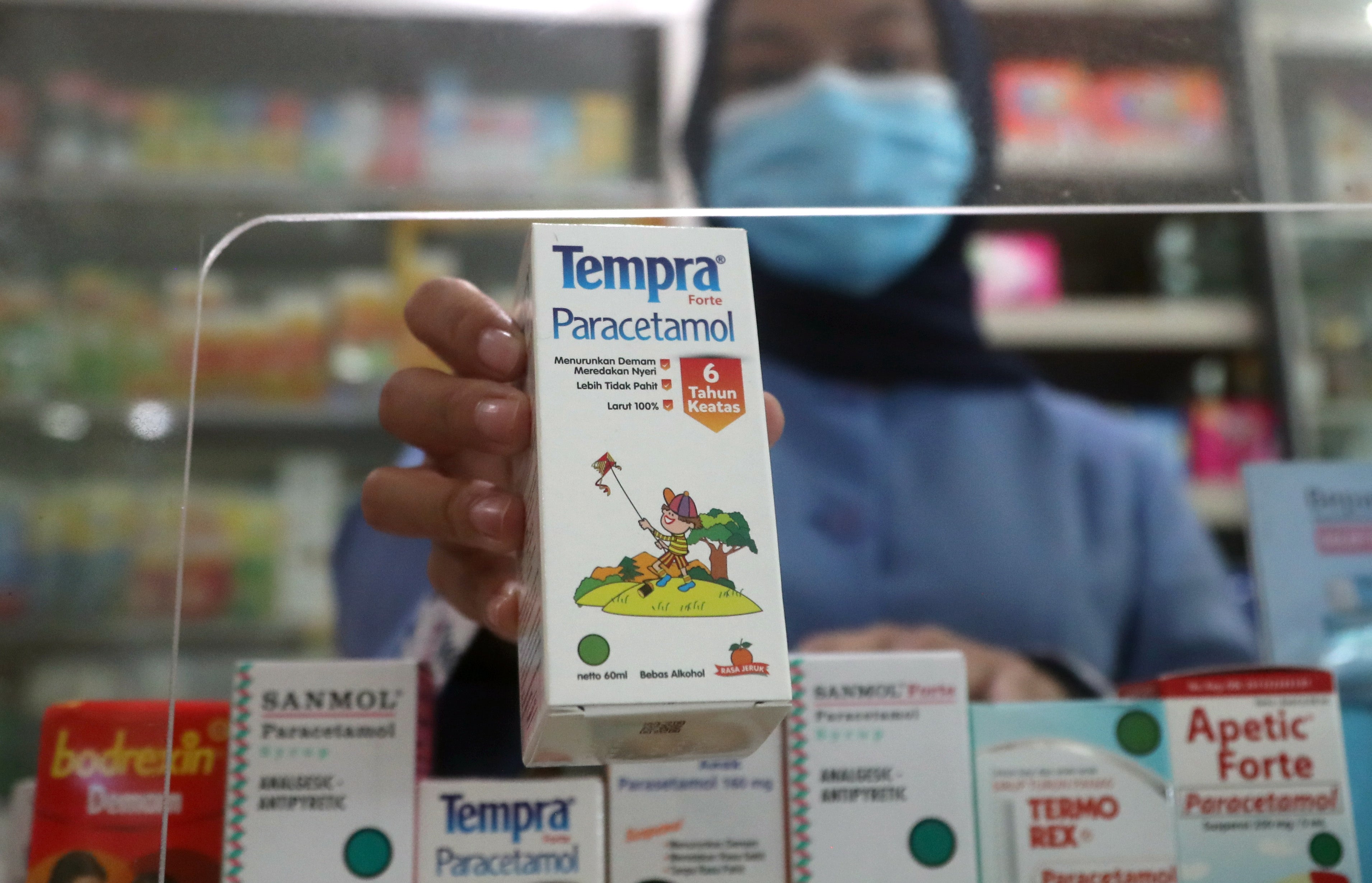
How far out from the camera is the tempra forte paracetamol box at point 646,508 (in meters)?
0.50

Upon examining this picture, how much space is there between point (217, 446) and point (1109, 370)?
6.25 ft

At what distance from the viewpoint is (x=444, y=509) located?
27.1 inches

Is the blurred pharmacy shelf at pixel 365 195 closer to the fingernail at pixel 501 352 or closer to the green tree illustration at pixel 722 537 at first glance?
the fingernail at pixel 501 352

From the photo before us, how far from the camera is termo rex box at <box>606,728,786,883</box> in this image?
26.0 inches

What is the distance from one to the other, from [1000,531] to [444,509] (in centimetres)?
100

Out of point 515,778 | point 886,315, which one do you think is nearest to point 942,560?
point 886,315

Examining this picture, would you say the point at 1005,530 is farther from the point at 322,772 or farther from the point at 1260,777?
the point at 322,772

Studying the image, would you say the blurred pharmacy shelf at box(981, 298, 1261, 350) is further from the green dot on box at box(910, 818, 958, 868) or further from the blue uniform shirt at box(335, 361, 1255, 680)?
the green dot on box at box(910, 818, 958, 868)

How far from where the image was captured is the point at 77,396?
0.78m

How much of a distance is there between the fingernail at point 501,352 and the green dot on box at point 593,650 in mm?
168

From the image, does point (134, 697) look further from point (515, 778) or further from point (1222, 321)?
point (1222, 321)

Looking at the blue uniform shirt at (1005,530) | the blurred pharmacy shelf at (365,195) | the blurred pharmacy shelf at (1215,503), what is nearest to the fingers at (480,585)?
the blurred pharmacy shelf at (365,195)

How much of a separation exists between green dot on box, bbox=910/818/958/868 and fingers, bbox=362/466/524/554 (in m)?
0.29

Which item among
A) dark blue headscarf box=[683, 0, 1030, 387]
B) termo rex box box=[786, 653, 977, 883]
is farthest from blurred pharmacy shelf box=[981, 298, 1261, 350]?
termo rex box box=[786, 653, 977, 883]
